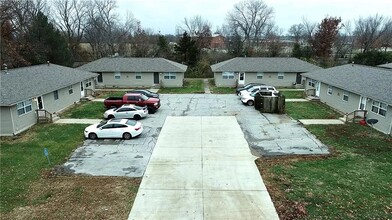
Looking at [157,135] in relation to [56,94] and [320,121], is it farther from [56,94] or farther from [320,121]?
[320,121]

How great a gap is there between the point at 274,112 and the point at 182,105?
913 centimetres

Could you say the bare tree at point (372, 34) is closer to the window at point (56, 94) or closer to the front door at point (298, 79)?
the front door at point (298, 79)

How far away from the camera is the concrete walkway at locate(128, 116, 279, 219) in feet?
36.7

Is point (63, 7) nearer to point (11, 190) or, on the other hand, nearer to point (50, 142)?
point (50, 142)

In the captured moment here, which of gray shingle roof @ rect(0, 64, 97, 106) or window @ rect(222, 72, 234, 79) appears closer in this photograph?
gray shingle roof @ rect(0, 64, 97, 106)

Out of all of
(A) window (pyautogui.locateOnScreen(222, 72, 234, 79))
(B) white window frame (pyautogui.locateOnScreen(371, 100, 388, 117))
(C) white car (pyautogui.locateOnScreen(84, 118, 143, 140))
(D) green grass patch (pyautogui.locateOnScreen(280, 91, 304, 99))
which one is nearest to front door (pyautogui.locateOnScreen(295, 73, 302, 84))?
(D) green grass patch (pyautogui.locateOnScreen(280, 91, 304, 99))

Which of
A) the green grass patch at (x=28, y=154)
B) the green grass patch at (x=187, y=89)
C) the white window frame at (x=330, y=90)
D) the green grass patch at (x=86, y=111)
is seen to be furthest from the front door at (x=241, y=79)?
the green grass patch at (x=28, y=154)

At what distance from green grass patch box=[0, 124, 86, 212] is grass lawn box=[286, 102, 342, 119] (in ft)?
59.1

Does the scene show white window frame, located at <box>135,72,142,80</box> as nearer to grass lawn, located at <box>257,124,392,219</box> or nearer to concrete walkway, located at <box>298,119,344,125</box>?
concrete walkway, located at <box>298,119,344,125</box>

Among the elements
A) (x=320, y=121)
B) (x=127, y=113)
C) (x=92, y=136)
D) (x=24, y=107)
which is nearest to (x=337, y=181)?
(x=320, y=121)

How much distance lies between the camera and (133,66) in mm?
41219

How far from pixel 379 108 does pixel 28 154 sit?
941 inches

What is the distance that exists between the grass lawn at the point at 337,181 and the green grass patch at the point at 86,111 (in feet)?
52.7

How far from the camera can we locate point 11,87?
71.2 feet
